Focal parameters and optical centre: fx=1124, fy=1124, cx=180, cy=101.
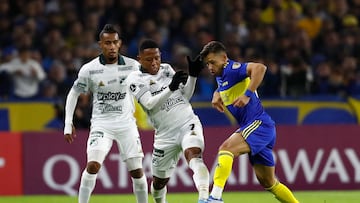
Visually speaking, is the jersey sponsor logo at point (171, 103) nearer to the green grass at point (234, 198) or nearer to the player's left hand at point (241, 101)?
the player's left hand at point (241, 101)

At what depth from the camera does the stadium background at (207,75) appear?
700 inches

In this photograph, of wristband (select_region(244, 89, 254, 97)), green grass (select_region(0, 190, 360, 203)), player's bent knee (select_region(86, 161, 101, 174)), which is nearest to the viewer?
wristband (select_region(244, 89, 254, 97))

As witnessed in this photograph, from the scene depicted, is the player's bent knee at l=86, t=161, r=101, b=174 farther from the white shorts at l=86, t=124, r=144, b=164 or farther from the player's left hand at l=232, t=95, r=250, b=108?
the player's left hand at l=232, t=95, r=250, b=108

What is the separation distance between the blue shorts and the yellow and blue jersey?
0.25ft

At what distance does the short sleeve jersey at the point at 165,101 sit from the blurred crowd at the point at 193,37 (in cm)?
614

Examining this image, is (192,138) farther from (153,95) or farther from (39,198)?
(39,198)

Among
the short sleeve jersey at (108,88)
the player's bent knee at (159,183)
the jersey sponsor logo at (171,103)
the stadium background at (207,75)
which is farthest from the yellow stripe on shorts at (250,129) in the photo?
the stadium background at (207,75)

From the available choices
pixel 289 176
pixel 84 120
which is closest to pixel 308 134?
pixel 289 176

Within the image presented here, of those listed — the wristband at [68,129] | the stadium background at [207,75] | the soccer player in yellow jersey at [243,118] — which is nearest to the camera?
the soccer player in yellow jersey at [243,118]

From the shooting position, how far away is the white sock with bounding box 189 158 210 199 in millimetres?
11805

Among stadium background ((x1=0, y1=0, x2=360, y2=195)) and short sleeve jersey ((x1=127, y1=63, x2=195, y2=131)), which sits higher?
short sleeve jersey ((x1=127, y1=63, x2=195, y2=131))

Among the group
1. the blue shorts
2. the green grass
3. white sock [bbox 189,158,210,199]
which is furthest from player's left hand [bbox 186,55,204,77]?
the green grass

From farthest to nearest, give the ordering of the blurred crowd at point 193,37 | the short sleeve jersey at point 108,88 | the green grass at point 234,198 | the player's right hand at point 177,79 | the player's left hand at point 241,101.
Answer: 1. the blurred crowd at point 193,37
2. the green grass at point 234,198
3. the short sleeve jersey at point 108,88
4. the player's right hand at point 177,79
5. the player's left hand at point 241,101

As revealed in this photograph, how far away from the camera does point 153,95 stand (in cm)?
1252
